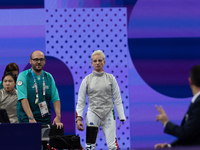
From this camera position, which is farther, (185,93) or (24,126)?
(185,93)

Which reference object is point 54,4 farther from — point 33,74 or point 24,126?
point 24,126

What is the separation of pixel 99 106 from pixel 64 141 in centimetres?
81

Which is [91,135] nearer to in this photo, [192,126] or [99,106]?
[99,106]

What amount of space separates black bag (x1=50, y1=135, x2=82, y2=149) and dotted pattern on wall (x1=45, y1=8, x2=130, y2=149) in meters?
2.09

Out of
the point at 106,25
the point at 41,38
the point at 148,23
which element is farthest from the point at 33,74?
the point at 148,23

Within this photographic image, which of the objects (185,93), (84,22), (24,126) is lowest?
(24,126)

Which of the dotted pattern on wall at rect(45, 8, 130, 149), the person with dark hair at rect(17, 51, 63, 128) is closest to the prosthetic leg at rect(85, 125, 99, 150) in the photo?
the person with dark hair at rect(17, 51, 63, 128)

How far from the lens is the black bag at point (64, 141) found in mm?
4387

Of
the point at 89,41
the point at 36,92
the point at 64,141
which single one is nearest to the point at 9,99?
the point at 36,92

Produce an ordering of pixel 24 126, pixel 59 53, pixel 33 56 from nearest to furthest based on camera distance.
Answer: pixel 24 126, pixel 33 56, pixel 59 53

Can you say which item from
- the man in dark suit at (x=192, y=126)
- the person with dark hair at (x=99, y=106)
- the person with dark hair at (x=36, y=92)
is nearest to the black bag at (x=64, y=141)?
the person with dark hair at (x=36, y=92)

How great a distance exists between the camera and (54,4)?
6516 mm

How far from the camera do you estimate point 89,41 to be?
21.5 ft

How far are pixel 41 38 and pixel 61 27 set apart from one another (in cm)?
45
